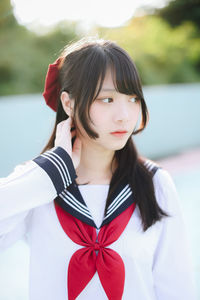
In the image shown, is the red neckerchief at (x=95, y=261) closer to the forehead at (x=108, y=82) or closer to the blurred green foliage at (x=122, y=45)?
the forehead at (x=108, y=82)

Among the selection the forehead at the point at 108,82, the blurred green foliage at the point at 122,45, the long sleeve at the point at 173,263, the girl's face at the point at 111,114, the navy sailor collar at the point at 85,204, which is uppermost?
the blurred green foliage at the point at 122,45

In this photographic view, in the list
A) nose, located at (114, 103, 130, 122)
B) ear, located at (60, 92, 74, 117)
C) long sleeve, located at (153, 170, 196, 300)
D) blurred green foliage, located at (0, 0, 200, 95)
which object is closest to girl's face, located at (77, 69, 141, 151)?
nose, located at (114, 103, 130, 122)

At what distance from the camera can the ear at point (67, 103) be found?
1.46 meters

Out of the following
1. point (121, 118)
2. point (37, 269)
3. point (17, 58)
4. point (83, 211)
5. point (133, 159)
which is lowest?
point (37, 269)

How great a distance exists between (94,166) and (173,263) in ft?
1.76

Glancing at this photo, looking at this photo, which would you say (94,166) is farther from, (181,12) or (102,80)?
(181,12)

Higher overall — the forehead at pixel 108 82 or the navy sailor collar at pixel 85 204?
the forehead at pixel 108 82

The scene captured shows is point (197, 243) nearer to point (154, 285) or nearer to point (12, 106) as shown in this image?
point (154, 285)

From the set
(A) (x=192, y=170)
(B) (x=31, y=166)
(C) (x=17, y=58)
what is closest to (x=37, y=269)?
(B) (x=31, y=166)

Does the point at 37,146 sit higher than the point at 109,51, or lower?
lower

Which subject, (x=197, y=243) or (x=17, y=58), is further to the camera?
(x=17, y=58)

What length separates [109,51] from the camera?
1356mm

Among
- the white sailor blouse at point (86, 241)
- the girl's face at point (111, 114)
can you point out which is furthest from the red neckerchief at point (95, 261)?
the girl's face at point (111, 114)

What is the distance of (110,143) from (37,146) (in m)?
4.77
